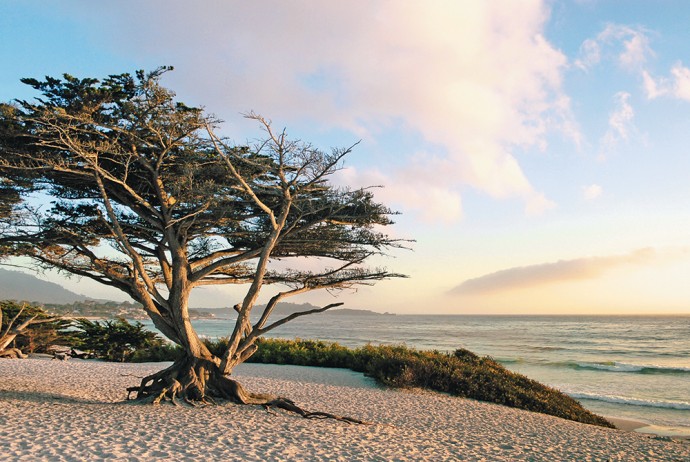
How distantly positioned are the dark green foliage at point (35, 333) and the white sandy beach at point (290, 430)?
6.82 m

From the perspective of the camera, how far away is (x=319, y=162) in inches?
370

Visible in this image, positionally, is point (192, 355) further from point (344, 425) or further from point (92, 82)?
point (92, 82)

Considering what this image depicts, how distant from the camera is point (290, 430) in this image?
8000 millimetres

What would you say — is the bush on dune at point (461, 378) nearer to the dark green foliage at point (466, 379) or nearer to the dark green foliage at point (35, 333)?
the dark green foliage at point (466, 379)

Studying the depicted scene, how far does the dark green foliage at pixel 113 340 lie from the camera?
20.8 meters

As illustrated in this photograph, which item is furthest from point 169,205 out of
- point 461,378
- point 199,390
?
point 461,378

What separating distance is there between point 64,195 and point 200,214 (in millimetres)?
3244

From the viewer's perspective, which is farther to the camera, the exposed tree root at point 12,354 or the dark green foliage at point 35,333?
the dark green foliage at point 35,333

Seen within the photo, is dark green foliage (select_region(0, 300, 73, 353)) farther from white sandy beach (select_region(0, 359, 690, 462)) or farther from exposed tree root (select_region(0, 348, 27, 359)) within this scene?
white sandy beach (select_region(0, 359, 690, 462))

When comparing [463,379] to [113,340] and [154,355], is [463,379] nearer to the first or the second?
[154,355]

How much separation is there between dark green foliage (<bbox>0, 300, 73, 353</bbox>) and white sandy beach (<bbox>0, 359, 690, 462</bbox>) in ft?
22.4

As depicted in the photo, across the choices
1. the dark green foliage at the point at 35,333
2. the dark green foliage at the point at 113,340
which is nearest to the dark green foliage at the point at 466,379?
the dark green foliage at the point at 113,340

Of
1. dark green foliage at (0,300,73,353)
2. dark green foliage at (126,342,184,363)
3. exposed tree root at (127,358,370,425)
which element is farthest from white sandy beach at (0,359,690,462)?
dark green foliage at (0,300,73,353)

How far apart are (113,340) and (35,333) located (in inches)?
115
